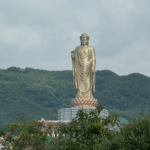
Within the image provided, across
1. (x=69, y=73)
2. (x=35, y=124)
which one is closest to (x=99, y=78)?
(x=69, y=73)

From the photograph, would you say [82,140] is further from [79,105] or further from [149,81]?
[149,81]

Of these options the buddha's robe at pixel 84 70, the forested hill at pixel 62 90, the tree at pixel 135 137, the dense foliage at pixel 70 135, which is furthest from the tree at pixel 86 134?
the forested hill at pixel 62 90

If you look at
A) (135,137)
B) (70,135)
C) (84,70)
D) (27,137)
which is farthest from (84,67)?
(135,137)

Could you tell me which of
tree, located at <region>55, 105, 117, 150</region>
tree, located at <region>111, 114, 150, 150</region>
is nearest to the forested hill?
tree, located at <region>55, 105, 117, 150</region>

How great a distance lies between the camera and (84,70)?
3238 cm

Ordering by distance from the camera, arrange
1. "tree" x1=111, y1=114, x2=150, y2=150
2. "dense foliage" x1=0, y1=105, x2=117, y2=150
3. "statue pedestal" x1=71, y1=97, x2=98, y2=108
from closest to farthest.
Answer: "tree" x1=111, y1=114, x2=150, y2=150 → "dense foliage" x1=0, y1=105, x2=117, y2=150 → "statue pedestal" x1=71, y1=97, x2=98, y2=108

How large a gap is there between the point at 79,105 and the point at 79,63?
2167mm

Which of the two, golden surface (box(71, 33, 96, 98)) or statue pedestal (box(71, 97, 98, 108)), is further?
golden surface (box(71, 33, 96, 98))

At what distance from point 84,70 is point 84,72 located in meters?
0.11

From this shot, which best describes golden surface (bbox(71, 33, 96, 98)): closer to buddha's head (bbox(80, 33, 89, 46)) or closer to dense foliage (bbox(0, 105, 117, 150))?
buddha's head (bbox(80, 33, 89, 46))

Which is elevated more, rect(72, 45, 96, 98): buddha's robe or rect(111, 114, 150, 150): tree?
rect(72, 45, 96, 98): buddha's robe

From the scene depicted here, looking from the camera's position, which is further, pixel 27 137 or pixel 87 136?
pixel 27 137

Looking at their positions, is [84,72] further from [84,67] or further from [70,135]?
[70,135]

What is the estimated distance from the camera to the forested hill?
214ft
